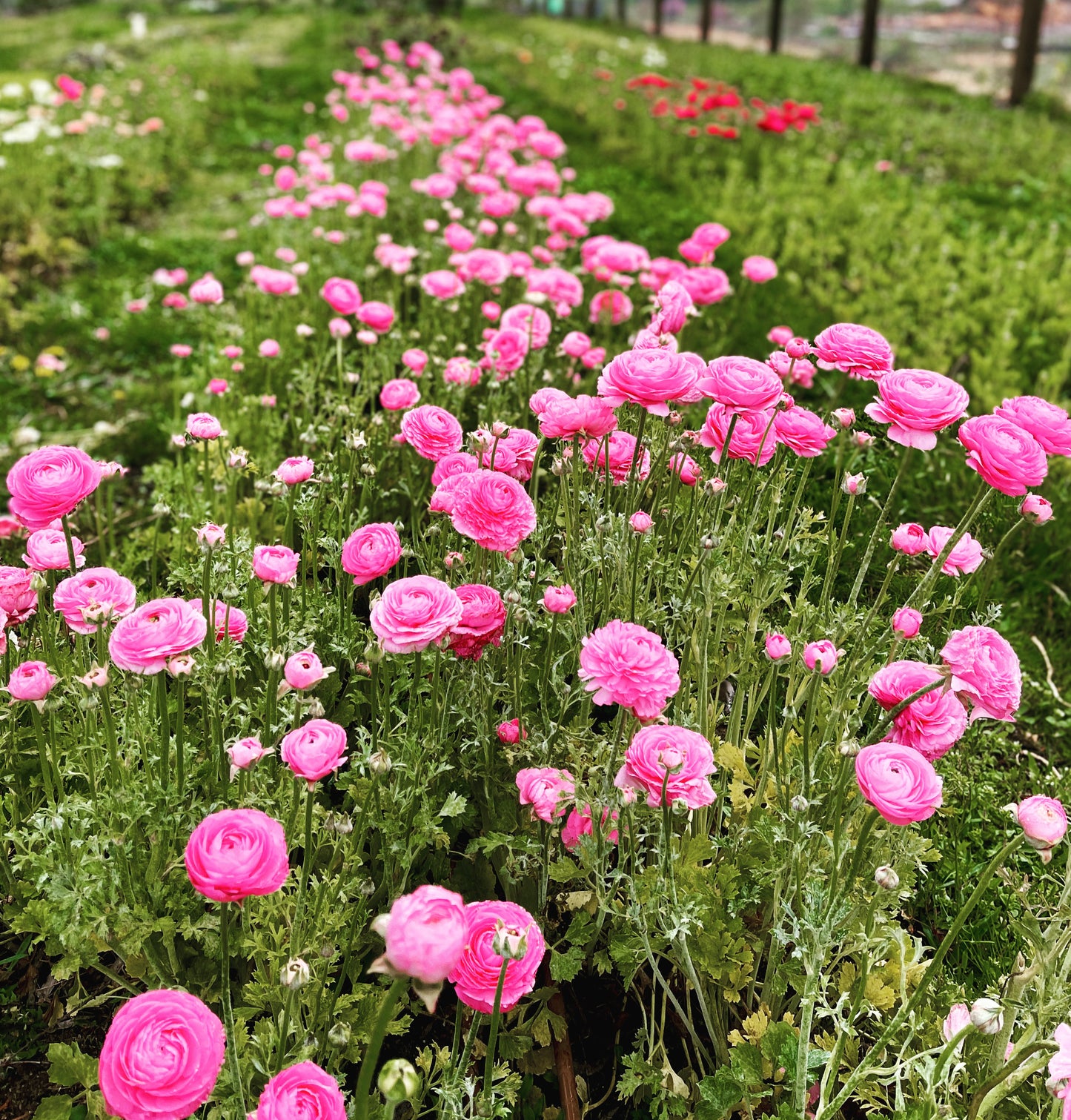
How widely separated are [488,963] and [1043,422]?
117 cm

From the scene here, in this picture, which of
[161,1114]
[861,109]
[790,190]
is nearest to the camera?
[161,1114]

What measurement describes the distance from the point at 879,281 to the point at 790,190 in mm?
1967

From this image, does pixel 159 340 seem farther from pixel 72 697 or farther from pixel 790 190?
pixel 790 190

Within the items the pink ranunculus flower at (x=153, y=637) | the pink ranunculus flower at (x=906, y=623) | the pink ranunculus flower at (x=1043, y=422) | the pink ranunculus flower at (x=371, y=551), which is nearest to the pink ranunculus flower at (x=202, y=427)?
the pink ranunculus flower at (x=371, y=551)

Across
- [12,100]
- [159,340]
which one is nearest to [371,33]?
[12,100]

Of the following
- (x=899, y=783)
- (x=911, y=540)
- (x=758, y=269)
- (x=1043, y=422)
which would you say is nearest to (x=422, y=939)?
(x=899, y=783)

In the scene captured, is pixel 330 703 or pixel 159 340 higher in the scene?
pixel 330 703

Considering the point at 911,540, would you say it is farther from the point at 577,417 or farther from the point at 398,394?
the point at 398,394

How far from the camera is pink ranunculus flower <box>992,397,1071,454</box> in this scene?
1.39m

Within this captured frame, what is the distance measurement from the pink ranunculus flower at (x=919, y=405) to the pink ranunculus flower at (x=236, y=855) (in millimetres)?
1064

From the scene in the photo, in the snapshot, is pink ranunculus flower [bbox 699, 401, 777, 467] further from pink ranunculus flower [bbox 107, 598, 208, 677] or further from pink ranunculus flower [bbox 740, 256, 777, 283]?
pink ranunculus flower [bbox 740, 256, 777, 283]

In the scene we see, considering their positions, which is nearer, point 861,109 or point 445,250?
point 445,250

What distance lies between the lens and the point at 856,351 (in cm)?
157

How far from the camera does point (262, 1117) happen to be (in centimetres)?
102
